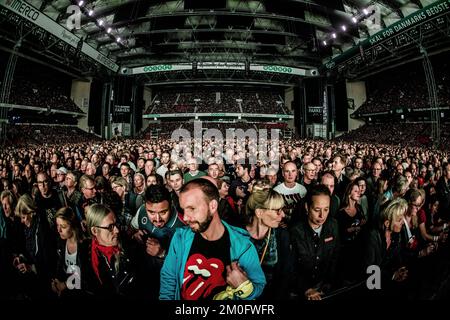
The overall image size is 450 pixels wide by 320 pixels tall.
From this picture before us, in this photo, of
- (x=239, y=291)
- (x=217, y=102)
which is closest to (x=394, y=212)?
(x=239, y=291)

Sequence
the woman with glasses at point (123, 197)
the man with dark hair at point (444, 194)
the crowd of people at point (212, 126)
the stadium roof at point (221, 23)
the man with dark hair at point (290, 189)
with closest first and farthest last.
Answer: the woman with glasses at point (123, 197) < the man with dark hair at point (444, 194) < the man with dark hair at point (290, 189) < the stadium roof at point (221, 23) < the crowd of people at point (212, 126)

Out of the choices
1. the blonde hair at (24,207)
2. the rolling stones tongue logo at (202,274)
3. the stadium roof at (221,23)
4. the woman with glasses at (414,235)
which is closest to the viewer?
the rolling stones tongue logo at (202,274)

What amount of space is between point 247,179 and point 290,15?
17.4 m

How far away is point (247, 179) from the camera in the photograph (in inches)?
203

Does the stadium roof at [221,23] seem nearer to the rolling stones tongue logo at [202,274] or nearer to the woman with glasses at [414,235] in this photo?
the woman with glasses at [414,235]

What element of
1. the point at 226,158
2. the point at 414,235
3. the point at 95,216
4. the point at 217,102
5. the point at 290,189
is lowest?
the point at 414,235

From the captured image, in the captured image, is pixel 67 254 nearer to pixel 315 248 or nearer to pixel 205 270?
pixel 205 270

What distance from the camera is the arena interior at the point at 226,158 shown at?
228cm

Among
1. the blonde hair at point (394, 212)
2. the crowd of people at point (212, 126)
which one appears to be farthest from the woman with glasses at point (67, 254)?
the crowd of people at point (212, 126)

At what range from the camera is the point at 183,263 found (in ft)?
6.29

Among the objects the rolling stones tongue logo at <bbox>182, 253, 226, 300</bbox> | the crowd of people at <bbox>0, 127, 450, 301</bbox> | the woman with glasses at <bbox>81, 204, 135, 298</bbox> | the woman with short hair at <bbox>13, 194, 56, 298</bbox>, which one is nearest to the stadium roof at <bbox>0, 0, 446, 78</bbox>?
the woman with short hair at <bbox>13, 194, 56, 298</bbox>

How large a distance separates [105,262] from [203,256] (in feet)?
3.12

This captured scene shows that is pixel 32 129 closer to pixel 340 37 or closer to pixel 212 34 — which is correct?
pixel 212 34
